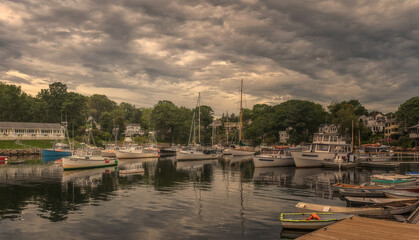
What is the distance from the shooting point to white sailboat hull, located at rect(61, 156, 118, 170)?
4800cm

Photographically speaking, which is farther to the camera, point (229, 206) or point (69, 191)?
point (69, 191)

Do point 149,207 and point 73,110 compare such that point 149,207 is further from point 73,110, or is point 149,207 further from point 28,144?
point 73,110

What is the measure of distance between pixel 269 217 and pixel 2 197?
2362 cm

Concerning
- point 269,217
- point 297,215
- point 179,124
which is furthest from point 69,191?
point 179,124

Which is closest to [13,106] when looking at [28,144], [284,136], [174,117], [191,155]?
[28,144]

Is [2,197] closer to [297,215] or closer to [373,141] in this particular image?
[297,215]

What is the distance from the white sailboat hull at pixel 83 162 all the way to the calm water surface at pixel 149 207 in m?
9.79

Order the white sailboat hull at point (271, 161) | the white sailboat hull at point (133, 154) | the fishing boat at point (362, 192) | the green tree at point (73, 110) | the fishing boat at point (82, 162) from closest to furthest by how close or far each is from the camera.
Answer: the fishing boat at point (362, 192) → the fishing boat at point (82, 162) → the white sailboat hull at point (271, 161) → the white sailboat hull at point (133, 154) → the green tree at point (73, 110)

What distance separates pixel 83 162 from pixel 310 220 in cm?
4306

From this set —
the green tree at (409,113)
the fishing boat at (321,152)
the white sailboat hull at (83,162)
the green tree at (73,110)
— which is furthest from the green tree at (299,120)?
the green tree at (73,110)

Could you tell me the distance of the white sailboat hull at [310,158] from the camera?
176 feet

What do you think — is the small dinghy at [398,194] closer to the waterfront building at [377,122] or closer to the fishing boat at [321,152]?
the fishing boat at [321,152]

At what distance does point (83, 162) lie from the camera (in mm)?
49906

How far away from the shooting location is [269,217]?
2017 cm
